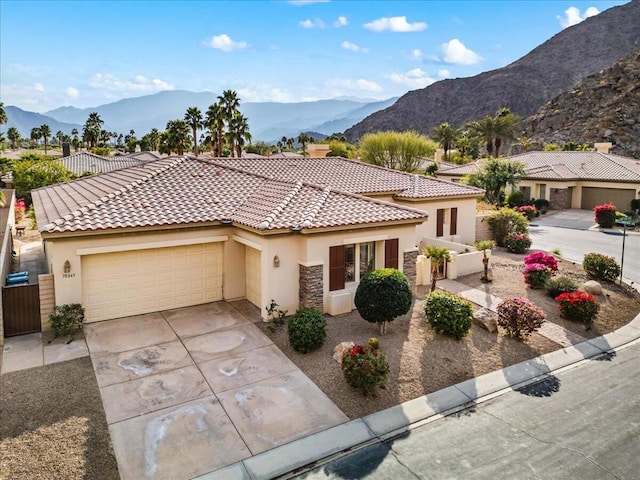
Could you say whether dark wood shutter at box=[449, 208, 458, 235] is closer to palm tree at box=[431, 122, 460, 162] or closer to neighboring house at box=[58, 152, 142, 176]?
neighboring house at box=[58, 152, 142, 176]

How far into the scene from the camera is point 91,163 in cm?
4994

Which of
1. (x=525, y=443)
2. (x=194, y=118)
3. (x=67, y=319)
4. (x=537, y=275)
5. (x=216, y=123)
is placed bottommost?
(x=525, y=443)

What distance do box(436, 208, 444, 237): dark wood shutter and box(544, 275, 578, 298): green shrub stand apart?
313 inches

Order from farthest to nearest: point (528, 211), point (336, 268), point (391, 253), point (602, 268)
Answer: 1. point (528, 211)
2. point (602, 268)
3. point (391, 253)
4. point (336, 268)

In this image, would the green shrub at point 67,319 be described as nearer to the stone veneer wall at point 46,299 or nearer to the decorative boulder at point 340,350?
the stone veneer wall at point 46,299

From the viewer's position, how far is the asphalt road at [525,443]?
26.3 ft

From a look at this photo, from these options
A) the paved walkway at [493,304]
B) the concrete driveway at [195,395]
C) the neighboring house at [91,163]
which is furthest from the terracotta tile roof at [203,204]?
the neighboring house at [91,163]

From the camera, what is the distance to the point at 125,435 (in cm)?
880

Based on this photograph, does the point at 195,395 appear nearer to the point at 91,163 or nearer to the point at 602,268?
the point at 602,268

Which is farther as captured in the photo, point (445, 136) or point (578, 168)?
point (445, 136)

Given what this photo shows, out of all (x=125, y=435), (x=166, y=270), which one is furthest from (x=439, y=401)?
(x=166, y=270)

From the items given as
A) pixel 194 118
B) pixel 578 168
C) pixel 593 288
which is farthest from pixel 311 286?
pixel 194 118

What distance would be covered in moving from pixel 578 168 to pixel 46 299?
147ft

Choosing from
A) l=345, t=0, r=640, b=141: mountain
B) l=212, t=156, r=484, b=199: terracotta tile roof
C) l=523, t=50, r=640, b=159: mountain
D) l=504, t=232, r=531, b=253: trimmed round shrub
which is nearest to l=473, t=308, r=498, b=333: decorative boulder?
l=212, t=156, r=484, b=199: terracotta tile roof
